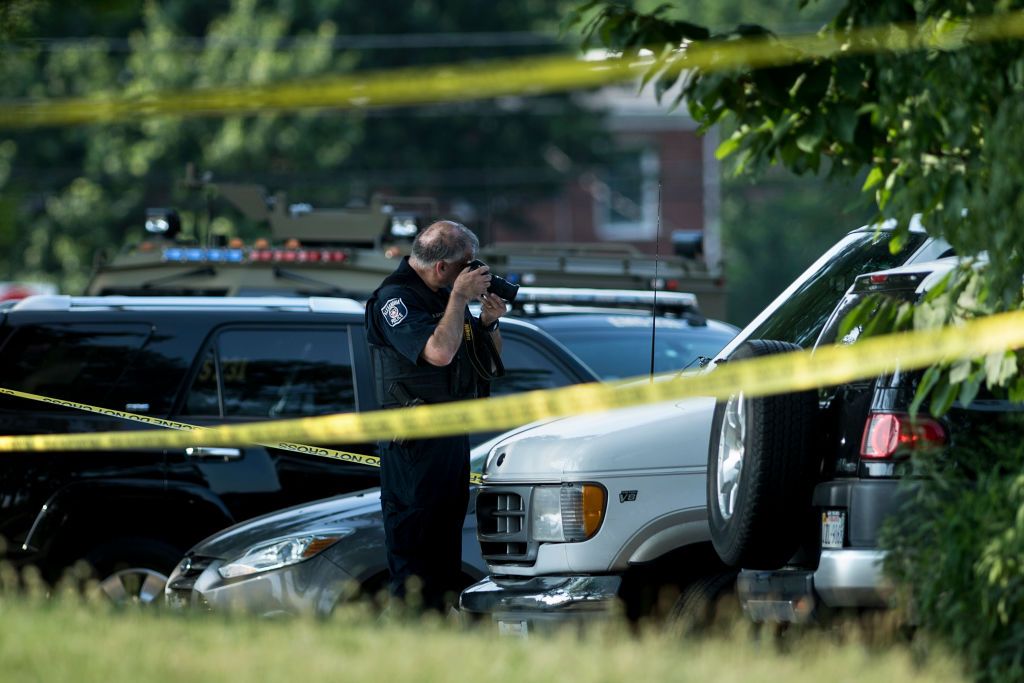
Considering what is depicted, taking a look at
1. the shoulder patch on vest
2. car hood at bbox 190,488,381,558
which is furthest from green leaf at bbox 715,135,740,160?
car hood at bbox 190,488,381,558

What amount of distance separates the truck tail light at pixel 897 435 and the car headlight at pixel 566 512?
1.15 m

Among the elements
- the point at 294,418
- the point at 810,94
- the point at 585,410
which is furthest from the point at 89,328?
the point at 810,94

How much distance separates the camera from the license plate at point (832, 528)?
16.6 feet

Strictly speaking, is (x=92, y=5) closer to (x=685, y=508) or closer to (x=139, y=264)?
(x=685, y=508)

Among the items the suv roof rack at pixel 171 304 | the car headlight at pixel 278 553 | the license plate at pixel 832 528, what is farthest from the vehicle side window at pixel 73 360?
the license plate at pixel 832 528

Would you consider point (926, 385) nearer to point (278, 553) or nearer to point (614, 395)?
point (614, 395)

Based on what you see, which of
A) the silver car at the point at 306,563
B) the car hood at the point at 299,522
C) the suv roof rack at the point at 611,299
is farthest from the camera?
the suv roof rack at the point at 611,299

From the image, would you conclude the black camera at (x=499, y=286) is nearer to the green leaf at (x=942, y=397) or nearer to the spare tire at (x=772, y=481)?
the spare tire at (x=772, y=481)

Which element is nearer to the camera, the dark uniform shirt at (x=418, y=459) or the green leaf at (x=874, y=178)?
the green leaf at (x=874, y=178)

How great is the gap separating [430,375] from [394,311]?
0.31m

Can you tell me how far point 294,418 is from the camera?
334 inches

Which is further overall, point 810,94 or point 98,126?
point 98,126

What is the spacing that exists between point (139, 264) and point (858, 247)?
706cm

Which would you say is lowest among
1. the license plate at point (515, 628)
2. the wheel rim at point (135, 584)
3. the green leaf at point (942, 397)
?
the wheel rim at point (135, 584)
